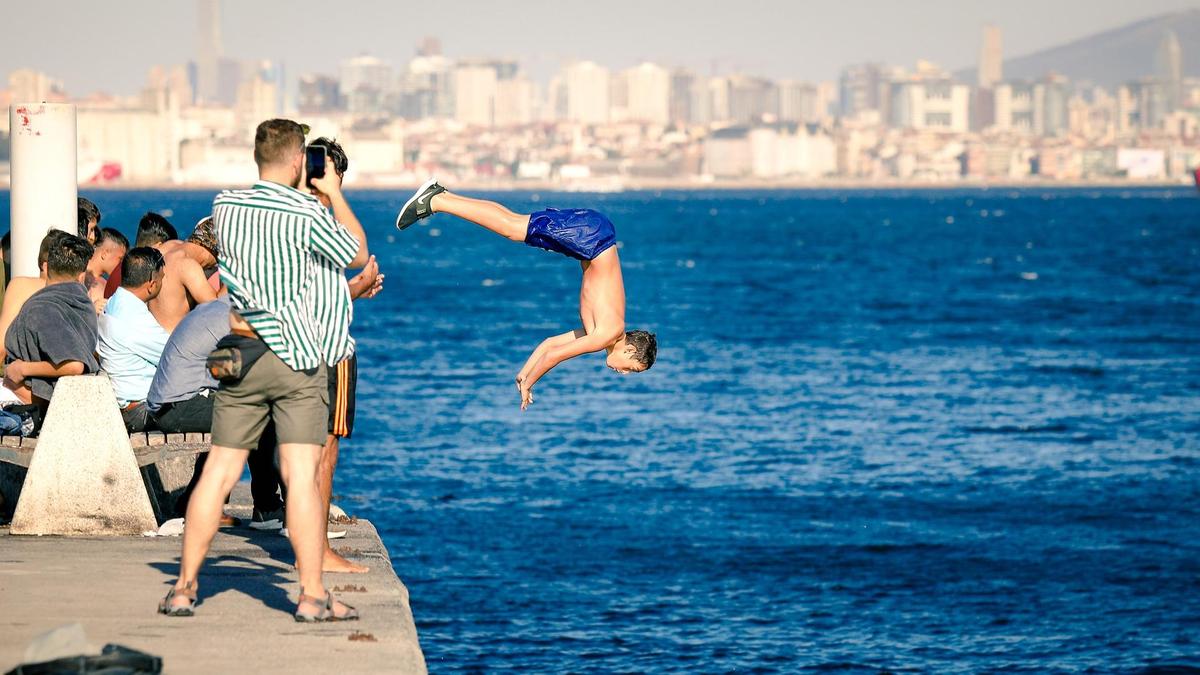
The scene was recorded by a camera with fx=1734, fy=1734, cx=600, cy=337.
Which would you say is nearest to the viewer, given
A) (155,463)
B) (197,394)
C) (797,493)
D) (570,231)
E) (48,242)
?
(570,231)

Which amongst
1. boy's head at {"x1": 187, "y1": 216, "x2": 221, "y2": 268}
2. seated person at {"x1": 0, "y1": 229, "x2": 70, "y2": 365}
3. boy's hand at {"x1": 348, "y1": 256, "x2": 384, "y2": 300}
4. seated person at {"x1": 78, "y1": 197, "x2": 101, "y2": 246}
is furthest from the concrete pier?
seated person at {"x1": 78, "y1": 197, "x2": 101, "y2": 246}

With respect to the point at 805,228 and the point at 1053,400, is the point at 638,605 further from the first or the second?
the point at 805,228

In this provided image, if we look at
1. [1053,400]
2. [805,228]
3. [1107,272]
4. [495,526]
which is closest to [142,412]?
[495,526]

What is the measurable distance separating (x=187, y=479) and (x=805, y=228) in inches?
5325

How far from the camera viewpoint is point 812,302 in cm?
6456

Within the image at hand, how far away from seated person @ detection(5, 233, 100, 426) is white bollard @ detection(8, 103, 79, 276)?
1890 mm

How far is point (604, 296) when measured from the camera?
10172mm

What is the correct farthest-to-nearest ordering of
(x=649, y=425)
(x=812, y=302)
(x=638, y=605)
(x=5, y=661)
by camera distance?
1. (x=812, y=302)
2. (x=649, y=425)
3. (x=638, y=605)
4. (x=5, y=661)

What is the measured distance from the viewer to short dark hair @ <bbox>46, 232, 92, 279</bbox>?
10492mm

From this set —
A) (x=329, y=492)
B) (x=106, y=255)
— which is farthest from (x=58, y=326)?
(x=329, y=492)

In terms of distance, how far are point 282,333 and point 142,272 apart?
354cm

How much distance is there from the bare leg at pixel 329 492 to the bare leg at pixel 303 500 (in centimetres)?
53

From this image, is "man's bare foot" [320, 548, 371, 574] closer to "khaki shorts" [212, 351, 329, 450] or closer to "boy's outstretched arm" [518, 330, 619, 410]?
"khaki shorts" [212, 351, 329, 450]

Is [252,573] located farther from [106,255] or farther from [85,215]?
[85,215]
